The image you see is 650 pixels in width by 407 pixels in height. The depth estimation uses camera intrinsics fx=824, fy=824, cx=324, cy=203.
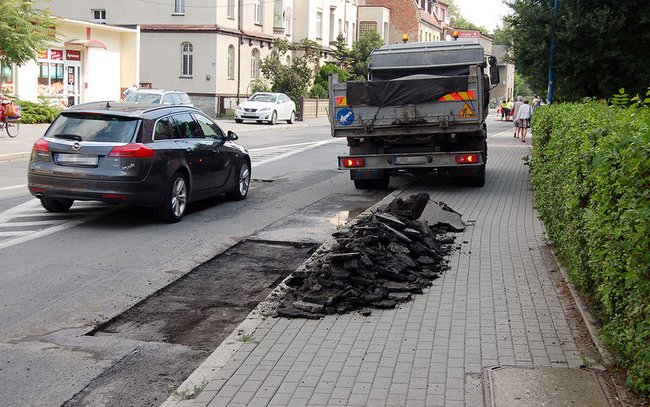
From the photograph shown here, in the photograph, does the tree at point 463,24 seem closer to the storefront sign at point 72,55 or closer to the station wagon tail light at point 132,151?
the storefront sign at point 72,55

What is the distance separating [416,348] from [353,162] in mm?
10165

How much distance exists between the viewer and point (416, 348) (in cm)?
585

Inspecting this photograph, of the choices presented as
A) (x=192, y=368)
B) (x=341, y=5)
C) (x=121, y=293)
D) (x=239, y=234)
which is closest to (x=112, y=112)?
(x=239, y=234)

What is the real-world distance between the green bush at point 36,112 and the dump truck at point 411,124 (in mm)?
19743

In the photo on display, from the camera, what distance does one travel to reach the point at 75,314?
707 centimetres

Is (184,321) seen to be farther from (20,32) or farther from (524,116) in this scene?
(524,116)

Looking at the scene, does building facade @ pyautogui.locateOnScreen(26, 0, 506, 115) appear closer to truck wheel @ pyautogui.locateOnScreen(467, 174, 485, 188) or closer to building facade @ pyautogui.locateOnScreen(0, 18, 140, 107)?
building facade @ pyautogui.locateOnScreen(0, 18, 140, 107)

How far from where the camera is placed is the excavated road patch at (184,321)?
5414mm

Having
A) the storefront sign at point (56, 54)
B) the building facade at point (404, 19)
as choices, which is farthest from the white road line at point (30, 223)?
the building facade at point (404, 19)

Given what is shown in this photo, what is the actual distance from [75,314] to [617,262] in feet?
14.8

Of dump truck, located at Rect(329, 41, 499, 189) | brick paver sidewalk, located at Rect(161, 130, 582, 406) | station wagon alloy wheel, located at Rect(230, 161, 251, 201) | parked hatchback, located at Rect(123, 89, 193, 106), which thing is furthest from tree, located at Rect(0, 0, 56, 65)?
brick paver sidewalk, located at Rect(161, 130, 582, 406)

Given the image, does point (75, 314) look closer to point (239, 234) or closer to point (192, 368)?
point (192, 368)

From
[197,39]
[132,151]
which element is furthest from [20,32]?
[197,39]

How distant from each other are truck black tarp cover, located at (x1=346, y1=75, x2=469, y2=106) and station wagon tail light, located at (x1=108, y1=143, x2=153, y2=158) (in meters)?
4.95
